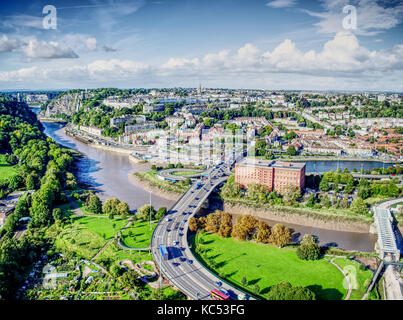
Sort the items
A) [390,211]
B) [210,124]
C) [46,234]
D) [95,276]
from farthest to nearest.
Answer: [210,124], [390,211], [46,234], [95,276]

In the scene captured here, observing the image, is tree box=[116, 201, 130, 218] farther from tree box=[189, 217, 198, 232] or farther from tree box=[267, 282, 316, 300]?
tree box=[267, 282, 316, 300]

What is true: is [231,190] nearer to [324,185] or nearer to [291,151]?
[324,185]

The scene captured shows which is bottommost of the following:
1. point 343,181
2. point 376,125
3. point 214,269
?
point 214,269

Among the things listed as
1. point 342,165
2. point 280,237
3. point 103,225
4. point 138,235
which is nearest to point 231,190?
point 280,237

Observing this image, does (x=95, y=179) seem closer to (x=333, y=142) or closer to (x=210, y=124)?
(x=210, y=124)

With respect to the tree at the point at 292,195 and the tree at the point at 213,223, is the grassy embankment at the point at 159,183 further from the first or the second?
the tree at the point at 292,195

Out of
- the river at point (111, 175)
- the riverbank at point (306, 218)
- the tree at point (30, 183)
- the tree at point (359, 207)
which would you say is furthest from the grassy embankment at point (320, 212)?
the tree at point (30, 183)

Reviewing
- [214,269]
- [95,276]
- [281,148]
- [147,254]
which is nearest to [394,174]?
[281,148]

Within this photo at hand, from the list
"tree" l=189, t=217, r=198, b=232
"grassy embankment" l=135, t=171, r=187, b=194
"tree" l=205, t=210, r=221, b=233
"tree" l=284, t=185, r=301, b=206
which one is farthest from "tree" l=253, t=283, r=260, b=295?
"grassy embankment" l=135, t=171, r=187, b=194

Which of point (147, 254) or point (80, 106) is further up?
point (80, 106)
